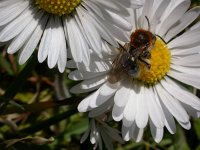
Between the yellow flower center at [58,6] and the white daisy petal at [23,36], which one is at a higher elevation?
the yellow flower center at [58,6]

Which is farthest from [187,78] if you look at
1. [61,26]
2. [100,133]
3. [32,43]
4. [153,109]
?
[32,43]

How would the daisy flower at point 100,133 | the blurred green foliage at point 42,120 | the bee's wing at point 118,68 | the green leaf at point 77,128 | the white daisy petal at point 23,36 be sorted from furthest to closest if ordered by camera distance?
the green leaf at point 77,128
the blurred green foliage at point 42,120
the daisy flower at point 100,133
the bee's wing at point 118,68
the white daisy petal at point 23,36

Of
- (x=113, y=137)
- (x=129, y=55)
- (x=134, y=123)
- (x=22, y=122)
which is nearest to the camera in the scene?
(x=129, y=55)

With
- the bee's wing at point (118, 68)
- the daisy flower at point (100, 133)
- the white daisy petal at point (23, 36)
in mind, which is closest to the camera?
the white daisy petal at point (23, 36)

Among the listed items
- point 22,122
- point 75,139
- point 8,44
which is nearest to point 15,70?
point 22,122

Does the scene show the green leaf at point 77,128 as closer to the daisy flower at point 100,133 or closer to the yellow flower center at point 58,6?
the daisy flower at point 100,133

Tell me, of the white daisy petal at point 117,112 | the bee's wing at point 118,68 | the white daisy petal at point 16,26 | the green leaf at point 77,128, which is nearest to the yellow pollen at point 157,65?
the bee's wing at point 118,68

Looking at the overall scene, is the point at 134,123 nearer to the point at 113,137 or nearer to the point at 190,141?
the point at 113,137

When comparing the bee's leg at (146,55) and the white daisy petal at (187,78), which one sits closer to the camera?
the bee's leg at (146,55)
